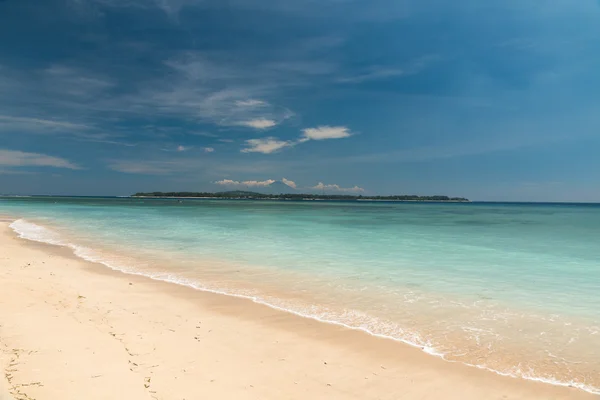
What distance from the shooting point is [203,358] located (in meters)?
4.62

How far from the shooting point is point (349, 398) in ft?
12.5

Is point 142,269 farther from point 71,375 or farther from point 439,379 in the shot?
point 439,379

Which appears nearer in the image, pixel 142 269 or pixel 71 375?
pixel 71 375

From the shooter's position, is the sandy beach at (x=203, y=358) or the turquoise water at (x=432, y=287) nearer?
the sandy beach at (x=203, y=358)

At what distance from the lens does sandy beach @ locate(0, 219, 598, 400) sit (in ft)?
12.5

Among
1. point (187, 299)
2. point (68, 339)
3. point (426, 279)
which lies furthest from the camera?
point (426, 279)

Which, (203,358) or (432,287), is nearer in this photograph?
(203,358)

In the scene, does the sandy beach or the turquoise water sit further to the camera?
the turquoise water

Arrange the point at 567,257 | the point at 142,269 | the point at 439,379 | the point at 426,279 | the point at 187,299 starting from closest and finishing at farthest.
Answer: the point at 439,379 → the point at 187,299 → the point at 426,279 → the point at 142,269 → the point at 567,257

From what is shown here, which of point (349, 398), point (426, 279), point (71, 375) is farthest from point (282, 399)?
point (426, 279)

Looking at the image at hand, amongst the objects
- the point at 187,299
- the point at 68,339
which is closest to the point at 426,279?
the point at 187,299

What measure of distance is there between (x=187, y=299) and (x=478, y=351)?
19.1 ft

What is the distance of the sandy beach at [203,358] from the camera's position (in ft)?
12.5

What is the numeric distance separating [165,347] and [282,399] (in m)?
2.14
